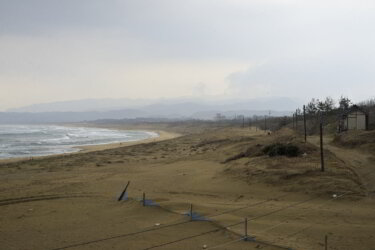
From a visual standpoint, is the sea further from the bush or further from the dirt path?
the dirt path

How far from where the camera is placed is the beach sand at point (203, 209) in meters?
10.0

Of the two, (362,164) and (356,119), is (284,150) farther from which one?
(356,119)

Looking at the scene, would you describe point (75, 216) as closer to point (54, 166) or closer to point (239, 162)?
point (239, 162)

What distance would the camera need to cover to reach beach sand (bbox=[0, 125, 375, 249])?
10047 millimetres

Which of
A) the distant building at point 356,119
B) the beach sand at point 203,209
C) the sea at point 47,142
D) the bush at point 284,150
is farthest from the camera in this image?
the sea at point 47,142

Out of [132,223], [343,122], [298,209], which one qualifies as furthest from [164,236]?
[343,122]

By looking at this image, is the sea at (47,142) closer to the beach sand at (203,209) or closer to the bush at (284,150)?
the beach sand at (203,209)

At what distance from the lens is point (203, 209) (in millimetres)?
12922

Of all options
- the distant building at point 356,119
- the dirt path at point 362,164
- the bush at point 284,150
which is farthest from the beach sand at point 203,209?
the distant building at point 356,119

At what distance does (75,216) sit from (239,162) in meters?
10.1

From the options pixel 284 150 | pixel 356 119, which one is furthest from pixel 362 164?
pixel 356 119

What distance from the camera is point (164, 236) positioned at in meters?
10.4

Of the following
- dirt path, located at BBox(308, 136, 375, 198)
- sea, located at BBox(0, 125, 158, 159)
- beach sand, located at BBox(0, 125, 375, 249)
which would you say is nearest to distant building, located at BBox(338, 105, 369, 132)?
dirt path, located at BBox(308, 136, 375, 198)

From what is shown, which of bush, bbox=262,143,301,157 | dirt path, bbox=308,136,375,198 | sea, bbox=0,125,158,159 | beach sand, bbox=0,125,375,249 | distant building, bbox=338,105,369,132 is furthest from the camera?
sea, bbox=0,125,158,159
